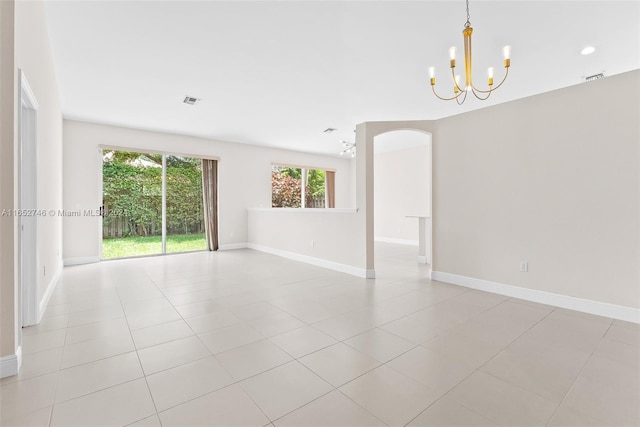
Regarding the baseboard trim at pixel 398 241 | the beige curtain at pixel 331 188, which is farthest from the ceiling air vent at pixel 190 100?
the baseboard trim at pixel 398 241

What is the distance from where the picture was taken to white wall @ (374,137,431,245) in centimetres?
798

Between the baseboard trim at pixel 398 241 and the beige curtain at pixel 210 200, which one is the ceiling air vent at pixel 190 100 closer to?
the beige curtain at pixel 210 200

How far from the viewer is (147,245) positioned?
251 inches

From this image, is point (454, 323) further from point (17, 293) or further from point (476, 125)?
point (17, 293)

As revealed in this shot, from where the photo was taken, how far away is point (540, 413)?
1.45m

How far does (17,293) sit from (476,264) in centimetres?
440

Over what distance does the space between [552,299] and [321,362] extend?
8.91 ft

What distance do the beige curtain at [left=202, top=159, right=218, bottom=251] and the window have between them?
1.76m

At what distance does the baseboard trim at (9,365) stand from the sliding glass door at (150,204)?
187 inches

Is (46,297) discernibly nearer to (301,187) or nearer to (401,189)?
(301,187)

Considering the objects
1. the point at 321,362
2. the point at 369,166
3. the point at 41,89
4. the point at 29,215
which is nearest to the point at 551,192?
the point at 369,166

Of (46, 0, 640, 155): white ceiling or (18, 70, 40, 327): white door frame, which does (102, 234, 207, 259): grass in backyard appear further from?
(18, 70, 40, 327): white door frame

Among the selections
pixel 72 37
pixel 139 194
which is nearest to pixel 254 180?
pixel 139 194

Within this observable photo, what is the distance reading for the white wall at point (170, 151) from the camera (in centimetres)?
550
